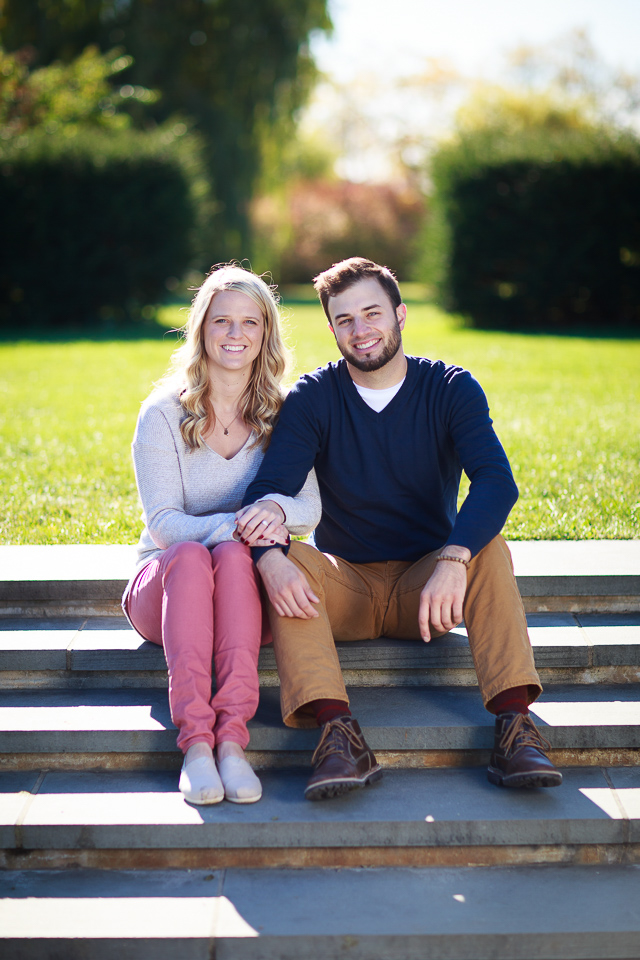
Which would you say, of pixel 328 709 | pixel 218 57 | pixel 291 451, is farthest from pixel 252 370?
pixel 218 57

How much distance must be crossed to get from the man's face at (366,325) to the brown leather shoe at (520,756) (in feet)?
4.01

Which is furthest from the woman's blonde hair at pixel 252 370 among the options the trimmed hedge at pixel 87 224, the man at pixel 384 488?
the trimmed hedge at pixel 87 224

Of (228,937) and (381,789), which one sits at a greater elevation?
(381,789)

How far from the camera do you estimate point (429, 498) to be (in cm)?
293

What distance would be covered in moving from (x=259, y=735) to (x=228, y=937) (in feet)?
2.07

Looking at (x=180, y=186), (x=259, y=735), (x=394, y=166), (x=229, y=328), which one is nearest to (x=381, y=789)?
(x=259, y=735)

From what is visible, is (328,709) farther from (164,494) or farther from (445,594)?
(164,494)

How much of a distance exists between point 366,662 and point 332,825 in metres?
0.66

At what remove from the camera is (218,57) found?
669 inches

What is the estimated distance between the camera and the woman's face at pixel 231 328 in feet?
9.64

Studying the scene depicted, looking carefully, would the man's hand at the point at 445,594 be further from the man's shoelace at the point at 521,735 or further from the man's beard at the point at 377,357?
the man's beard at the point at 377,357

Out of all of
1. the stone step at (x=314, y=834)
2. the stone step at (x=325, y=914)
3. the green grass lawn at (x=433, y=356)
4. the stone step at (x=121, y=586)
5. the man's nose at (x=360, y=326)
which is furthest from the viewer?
the green grass lawn at (x=433, y=356)

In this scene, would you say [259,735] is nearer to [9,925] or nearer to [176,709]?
[176,709]

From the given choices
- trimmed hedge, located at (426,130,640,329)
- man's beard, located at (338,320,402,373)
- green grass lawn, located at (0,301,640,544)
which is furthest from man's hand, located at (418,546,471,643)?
trimmed hedge, located at (426,130,640,329)
